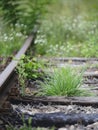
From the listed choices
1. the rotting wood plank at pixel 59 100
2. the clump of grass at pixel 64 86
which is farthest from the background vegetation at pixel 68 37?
the rotting wood plank at pixel 59 100

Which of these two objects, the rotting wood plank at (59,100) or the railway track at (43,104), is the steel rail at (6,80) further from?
the rotting wood plank at (59,100)

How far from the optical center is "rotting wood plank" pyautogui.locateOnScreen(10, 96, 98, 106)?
4.42 m

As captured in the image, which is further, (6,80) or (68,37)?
(68,37)

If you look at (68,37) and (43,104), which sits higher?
(43,104)

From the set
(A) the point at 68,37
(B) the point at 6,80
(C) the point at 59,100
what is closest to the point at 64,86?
(C) the point at 59,100

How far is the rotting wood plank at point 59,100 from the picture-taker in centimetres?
442

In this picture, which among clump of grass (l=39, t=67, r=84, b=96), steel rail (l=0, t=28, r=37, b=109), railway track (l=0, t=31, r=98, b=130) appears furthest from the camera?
clump of grass (l=39, t=67, r=84, b=96)

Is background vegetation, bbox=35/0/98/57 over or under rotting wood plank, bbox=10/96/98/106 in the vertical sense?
under

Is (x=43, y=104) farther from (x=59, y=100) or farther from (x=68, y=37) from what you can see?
(x=68, y=37)

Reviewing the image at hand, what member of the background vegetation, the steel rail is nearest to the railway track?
the steel rail

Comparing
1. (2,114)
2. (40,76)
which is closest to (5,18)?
(40,76)

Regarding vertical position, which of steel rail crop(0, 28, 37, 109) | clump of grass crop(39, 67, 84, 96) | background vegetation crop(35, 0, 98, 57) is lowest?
background vegetation crop(35, 0, 98, 57)

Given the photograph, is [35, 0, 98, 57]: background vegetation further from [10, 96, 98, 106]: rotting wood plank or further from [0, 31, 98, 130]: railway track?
[10, 96, 98, 106]: rotting wood plank

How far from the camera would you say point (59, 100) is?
448cm
